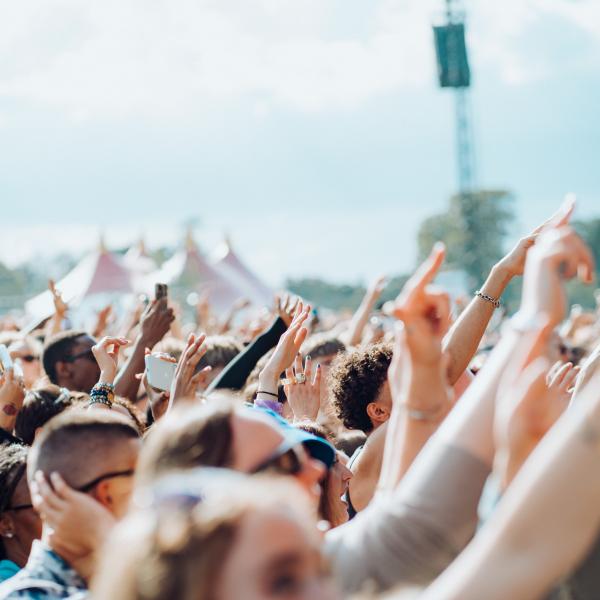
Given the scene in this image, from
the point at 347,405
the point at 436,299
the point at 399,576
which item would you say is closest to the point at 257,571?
the point at 399,576

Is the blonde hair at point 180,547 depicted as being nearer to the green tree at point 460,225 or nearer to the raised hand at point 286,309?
the raised hand at point 286,309

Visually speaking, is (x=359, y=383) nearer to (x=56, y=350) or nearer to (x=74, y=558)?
(x=74, y=558)

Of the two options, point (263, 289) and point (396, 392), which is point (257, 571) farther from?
point (263, 289)

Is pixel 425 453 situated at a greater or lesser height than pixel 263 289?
greater

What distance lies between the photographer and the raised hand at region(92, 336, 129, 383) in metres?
4.71

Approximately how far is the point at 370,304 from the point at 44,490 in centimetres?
554

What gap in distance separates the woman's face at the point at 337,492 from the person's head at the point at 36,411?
3.99 feet

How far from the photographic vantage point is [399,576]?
6.64 feet

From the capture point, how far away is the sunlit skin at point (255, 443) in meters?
2.06

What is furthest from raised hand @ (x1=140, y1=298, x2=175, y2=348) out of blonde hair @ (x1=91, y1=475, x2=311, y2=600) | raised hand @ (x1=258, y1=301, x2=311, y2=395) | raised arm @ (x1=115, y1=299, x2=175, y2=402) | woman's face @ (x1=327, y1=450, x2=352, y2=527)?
blonde hair @ (x1=91, y1=475, x2=311, y2=600)

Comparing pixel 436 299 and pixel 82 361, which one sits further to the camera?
pixel 82 361

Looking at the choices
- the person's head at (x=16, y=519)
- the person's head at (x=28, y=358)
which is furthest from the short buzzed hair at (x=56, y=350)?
the person's head at (x=16, y=519)

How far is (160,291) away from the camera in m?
5.55

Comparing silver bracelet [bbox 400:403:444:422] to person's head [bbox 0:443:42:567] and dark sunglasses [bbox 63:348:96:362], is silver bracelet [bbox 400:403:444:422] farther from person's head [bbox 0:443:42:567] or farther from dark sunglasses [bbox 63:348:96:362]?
dark sunglasses [bbox 63:348:96:362]
